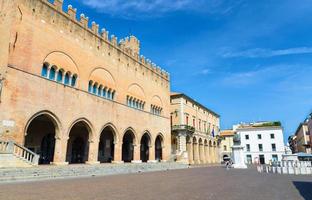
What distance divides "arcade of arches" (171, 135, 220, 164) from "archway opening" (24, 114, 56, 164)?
18.6m

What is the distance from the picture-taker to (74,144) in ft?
82.4

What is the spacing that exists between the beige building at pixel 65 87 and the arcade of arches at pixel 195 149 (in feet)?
20.6

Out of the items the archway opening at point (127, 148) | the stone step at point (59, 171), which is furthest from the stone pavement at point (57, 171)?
the archway opening at point (127, 148)

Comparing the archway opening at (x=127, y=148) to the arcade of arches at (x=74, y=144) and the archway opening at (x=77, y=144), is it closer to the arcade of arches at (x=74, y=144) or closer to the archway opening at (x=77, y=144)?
the arcade of arches at (x=74, y=144)

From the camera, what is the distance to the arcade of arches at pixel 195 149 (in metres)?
35.3

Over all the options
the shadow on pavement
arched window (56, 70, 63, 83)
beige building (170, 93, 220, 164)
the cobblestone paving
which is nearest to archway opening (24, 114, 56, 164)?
arched window (56, 70, 63, 83)

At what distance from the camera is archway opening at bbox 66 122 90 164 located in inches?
957

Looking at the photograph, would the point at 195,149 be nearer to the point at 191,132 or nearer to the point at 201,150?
the point at 201,150

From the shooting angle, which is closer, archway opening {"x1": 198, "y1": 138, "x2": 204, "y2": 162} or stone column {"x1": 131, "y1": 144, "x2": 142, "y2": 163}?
stone column {"x1": 131, "y1": 144, "x2": 142, "y2": 163}

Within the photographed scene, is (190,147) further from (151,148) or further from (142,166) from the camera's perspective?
(142,166)

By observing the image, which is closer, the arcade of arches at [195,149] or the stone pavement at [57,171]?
the stone pavement at [57,171]

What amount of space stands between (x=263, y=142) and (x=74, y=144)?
144 ft

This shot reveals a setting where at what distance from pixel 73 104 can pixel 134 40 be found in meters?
18.5

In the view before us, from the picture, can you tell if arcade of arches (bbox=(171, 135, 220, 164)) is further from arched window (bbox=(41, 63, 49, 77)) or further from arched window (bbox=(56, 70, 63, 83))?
arched window (bbox=(41, 63, 49, 77))
